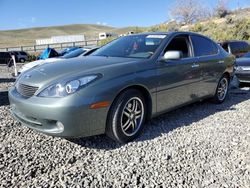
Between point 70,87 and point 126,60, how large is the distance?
1045 millimetres

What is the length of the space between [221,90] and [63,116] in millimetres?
3930

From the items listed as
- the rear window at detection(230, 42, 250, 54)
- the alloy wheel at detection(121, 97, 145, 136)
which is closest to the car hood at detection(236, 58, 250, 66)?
the rear window at detection(230, 42, 250, 54)

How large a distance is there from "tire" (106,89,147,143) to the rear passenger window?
1.76m

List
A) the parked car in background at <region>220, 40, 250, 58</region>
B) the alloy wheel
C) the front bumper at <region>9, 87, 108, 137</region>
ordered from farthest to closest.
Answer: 1. the parked car in background at <region>220, 40, 250, 58</region>
2. the alloy wheel
3. the front bumper at <region>9, 87, 108, 137</region>

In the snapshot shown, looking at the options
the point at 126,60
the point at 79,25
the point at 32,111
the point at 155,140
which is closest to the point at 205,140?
the point at 155,140

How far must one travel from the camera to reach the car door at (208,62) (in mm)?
5000

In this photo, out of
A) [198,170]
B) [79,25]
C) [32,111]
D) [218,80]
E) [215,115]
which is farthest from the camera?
[79,25]

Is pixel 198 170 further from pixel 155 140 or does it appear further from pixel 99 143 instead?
pixel 99 143

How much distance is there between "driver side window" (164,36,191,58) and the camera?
448cm

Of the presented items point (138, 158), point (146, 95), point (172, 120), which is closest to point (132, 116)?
point (146, 95)

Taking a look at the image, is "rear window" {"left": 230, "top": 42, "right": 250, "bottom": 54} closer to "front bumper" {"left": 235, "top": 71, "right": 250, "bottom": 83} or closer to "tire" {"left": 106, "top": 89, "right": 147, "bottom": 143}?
"front bumper" {"left": 235, "top": 71, "right": 250, "bottom": 83}

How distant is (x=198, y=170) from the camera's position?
9.84 feet

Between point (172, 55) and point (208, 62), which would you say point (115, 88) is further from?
point (208, 62)

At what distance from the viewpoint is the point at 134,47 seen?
4395mm
